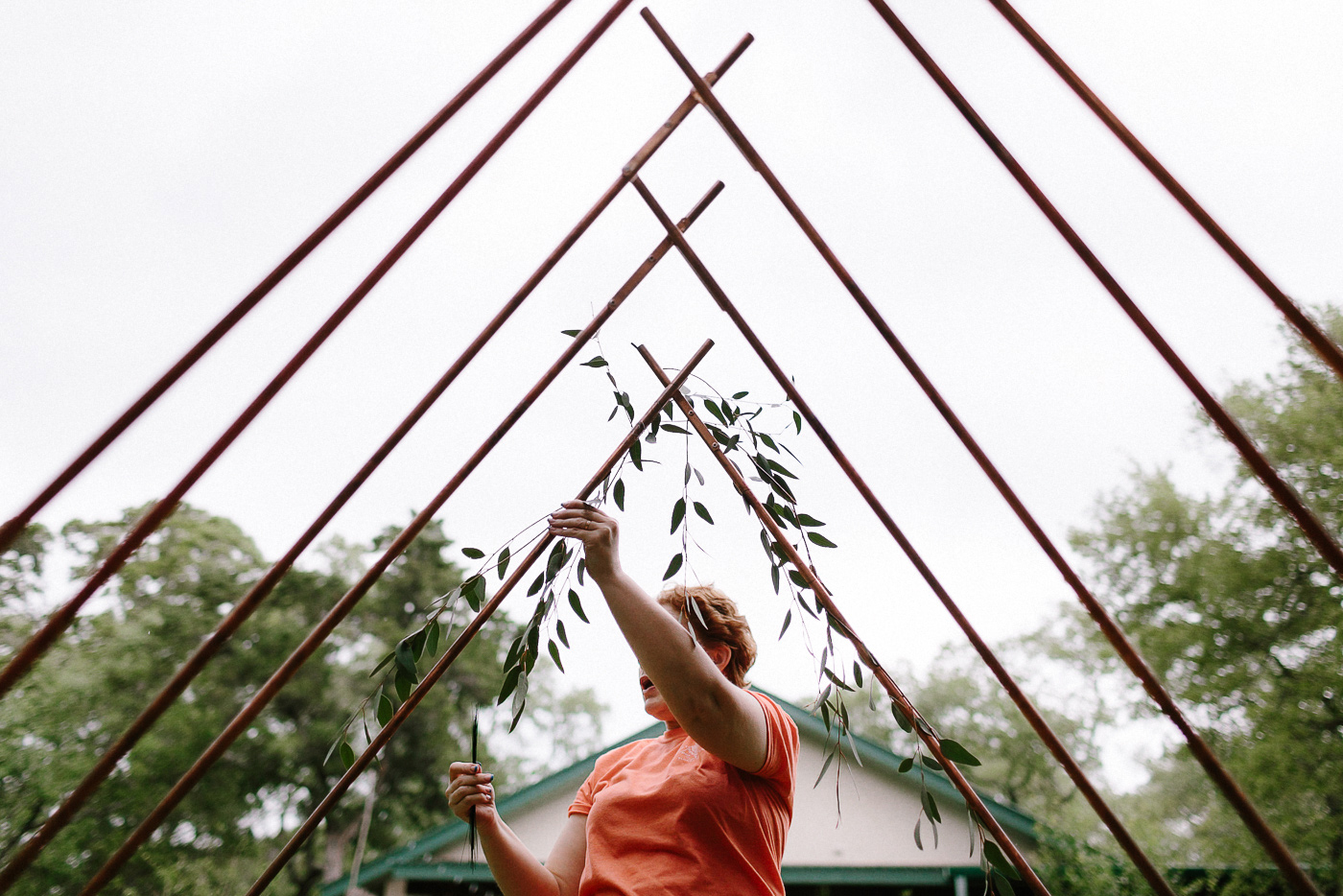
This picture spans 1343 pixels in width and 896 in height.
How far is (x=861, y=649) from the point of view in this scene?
196 cm

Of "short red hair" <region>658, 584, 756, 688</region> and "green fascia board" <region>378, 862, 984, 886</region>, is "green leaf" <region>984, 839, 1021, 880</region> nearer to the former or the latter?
"short red hair" <region>658, 584, 756, 688</region>

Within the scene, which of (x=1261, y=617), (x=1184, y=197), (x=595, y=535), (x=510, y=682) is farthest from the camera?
(x=1261, y=617)

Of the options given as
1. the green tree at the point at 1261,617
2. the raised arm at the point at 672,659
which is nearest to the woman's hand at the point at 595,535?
the raised arm at the point at 672,659

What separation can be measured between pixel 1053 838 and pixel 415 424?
999 cm

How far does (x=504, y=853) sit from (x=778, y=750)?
2.42 ft

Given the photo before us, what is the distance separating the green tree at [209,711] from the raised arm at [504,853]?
1531cm

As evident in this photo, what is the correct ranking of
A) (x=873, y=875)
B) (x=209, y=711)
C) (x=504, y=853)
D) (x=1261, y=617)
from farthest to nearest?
1. (x=209, y=711)
2. (x=1261, y=617)
3. (x=873, y=875)
4. (x=504, y=853)

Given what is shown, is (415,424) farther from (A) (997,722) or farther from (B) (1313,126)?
(A) (997,722)

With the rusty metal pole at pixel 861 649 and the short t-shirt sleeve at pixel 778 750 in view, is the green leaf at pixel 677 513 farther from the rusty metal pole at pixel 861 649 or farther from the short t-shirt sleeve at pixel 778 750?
the short t-shirt sleeve at pixel 778 750

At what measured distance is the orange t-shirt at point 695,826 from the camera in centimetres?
163

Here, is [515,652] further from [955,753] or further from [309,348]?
[955,753]

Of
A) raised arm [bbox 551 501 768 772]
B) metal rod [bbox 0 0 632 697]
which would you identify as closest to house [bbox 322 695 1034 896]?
raised arm [bbox 551 501 768 772]

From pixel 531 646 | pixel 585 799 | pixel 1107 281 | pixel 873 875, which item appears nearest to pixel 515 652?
pixel 531 646

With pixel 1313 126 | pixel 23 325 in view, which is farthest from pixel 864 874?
pixel 23 325
